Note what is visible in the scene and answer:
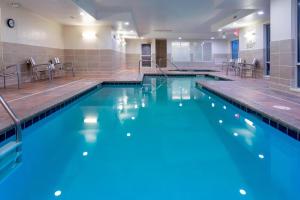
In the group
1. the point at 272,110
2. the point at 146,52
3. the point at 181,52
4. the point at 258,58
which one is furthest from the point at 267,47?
the point at 146,52

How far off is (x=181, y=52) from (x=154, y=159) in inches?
733

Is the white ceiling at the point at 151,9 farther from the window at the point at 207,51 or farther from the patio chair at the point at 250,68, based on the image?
the window at the point at 207,51

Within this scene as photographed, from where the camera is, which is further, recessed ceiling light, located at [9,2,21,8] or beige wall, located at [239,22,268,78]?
beige wall, located at [239,22,268,78]

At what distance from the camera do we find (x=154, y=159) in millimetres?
2793

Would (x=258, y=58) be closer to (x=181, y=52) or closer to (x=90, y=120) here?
(x=90, y=120)

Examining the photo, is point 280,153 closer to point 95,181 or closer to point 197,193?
point 197,193

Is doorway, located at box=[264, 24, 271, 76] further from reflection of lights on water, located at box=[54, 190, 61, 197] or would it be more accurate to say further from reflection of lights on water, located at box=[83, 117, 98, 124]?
reflection of lights on water, located at box=[54, 190, 61, 197]

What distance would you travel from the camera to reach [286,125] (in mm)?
3361

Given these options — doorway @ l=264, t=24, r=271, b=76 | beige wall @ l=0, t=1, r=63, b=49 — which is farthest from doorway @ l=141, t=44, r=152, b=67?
doorway @ l=264, t=24, r=271, b=76

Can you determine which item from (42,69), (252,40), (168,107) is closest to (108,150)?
(168,107)

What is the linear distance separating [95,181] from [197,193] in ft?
2.44

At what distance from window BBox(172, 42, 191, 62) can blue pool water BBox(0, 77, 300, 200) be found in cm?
1623

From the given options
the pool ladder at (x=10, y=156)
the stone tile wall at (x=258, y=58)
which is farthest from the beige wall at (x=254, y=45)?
the pool ladder at (x=10, y=156)

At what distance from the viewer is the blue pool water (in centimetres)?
212
